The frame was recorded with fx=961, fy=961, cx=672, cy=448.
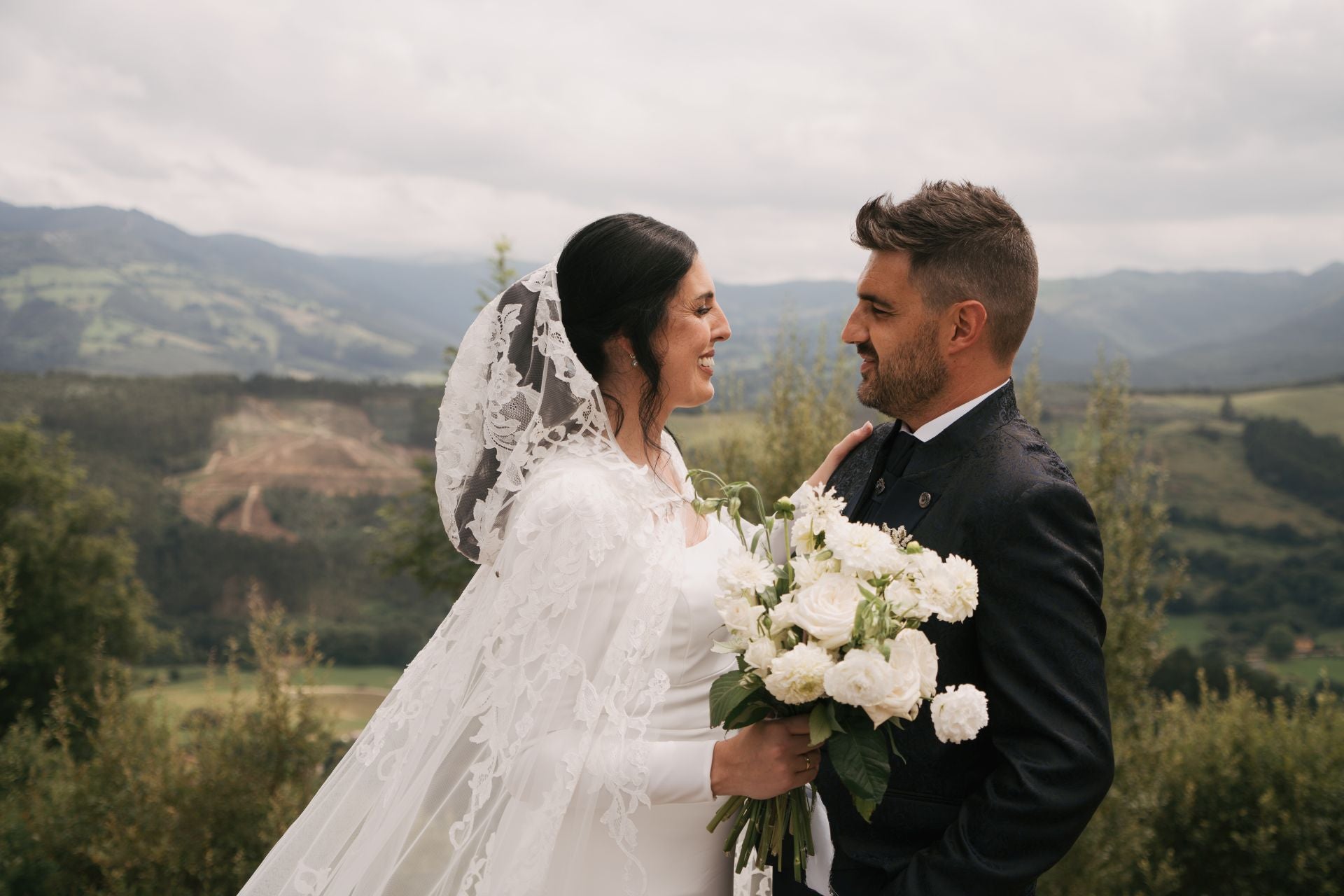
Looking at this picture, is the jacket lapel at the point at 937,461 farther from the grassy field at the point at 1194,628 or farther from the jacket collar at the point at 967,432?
the grassy field at the point at 1194,628

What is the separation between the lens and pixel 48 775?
13.3 meters

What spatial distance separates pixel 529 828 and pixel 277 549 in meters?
55.7

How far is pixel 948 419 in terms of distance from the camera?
292 centimetres

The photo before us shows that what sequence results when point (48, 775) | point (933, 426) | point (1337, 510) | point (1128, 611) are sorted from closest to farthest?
1. point (933, 426)
2. point (1128, 611)
3. point (48, 775)
4. point (1337, 510)

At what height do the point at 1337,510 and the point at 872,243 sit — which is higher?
the point at 872,243

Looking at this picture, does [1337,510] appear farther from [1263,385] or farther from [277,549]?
[277,549]

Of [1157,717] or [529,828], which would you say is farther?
[1157,717]

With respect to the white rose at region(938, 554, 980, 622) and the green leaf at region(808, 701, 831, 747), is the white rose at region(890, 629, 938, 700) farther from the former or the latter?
the green leaf at region(808, 701, 831, 747)

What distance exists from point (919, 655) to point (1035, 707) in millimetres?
381

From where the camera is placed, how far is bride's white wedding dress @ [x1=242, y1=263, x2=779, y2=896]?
9.86ft

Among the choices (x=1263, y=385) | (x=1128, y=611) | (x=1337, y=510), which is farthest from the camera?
(x=1263, y=385)

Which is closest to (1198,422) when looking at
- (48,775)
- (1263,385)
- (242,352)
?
(1263,385)

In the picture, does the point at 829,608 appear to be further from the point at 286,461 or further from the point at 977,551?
the point at 286,461

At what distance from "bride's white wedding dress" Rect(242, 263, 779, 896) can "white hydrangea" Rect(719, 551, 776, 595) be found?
2.36 feet
